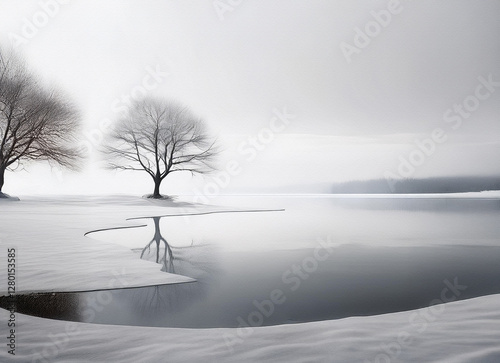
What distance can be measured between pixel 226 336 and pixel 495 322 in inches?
106

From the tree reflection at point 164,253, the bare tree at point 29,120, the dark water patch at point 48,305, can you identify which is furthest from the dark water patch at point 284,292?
the bare tree at point 29,120

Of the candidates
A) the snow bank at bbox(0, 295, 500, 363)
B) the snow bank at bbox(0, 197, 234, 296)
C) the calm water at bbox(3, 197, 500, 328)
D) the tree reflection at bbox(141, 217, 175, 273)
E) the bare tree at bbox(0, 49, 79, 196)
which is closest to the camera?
the snow bank at bbox(0, 295, 500, 363)

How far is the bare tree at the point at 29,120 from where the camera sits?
2325 cm

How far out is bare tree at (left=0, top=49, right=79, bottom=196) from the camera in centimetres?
2325

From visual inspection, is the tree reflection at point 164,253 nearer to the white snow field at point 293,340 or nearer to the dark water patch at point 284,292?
the dark water patch at point 284,292

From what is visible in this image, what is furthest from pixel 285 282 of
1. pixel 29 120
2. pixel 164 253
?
pixel 29 120

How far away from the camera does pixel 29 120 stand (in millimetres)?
24328

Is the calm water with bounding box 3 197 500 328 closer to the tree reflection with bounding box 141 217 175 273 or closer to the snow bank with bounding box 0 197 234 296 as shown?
the tree reflection with bounding box 141 217 175 273

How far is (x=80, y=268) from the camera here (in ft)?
20.5

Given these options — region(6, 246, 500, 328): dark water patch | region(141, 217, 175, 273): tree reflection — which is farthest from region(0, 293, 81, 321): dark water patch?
region(141, 217, 175, 273): tree reflection

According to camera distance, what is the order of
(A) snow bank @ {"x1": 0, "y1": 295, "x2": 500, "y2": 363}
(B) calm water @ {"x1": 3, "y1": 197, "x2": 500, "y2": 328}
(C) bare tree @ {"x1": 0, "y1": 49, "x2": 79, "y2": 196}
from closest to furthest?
(A) snow bank @ {"x1": 0, "y1": 295, "x2": 500, "y2": 363}
(B) calm water @ {"x1": 3, "y1": 197, "x2": 500, "y2": 328}
(C) bare tree @ {"x1": 0, "y1": 49, "x2": 79, "y2": 196}

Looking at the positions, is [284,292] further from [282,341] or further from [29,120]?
[29,120]

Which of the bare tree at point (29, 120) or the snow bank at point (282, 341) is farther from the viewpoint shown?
the bare tree at point (29, 120)

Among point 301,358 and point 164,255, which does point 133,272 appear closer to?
point 164,255
